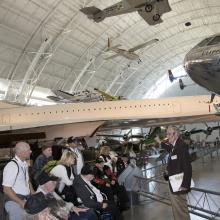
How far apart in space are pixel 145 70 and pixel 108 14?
879 inches

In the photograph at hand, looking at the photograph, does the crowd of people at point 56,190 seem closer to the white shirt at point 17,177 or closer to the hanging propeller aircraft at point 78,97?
the white shirt at point 17,177

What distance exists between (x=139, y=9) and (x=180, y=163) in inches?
486

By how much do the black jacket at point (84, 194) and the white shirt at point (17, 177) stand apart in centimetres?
88

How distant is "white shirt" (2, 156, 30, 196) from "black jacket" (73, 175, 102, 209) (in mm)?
875

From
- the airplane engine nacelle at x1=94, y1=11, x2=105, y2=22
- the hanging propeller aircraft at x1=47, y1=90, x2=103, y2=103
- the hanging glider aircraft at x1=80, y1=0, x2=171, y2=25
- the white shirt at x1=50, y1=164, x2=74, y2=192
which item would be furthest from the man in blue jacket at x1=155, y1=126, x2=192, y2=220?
the hanging propeller aircraft at x1=47, y1=90, x2=103, y2=103

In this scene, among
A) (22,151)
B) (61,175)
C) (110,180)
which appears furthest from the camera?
(110,180)

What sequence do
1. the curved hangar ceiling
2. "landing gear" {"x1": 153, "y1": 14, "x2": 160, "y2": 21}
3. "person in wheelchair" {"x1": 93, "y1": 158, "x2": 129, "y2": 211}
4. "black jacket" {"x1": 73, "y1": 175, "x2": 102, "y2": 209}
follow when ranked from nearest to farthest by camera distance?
"black jacket" {"x1": 73, "y1": 175, "x2": 102, "y2": 209}
"person in wheelchair" {"x1": 93, "y1": 158, "x2": 129, "y2": 211}
"landing gear" {"x1": 153, "y1": 14, "x2": 160, "y2": 21}
the curved hangar ceiling

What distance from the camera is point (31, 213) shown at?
154 inches

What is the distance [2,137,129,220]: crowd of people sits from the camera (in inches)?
164

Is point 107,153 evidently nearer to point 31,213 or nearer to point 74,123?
point 31,213

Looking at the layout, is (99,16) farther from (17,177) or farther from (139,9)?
(17,177)

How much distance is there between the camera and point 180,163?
5250mm

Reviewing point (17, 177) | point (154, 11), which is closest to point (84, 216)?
point (17, 177)

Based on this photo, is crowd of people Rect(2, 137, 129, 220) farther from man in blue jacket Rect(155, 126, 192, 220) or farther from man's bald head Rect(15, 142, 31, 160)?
man in blue jacket Rect(155, 126, 192, 220)
